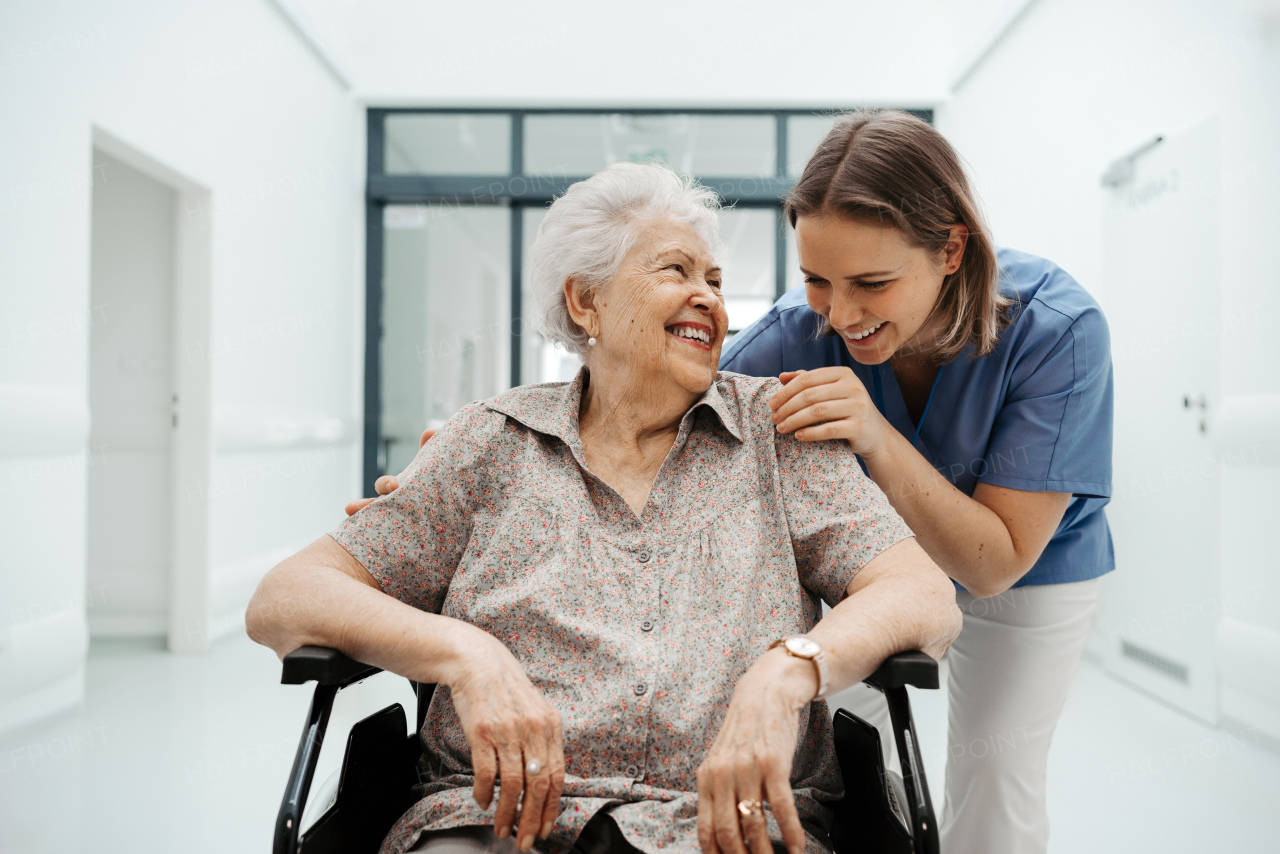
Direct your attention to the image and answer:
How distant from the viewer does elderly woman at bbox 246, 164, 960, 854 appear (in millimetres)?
979

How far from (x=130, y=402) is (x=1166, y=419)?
4.83m

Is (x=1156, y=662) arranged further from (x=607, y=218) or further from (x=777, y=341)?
(x=607, y=218)

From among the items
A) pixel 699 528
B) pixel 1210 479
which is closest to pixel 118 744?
pixel 699 528

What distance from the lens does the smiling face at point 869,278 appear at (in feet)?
4.11

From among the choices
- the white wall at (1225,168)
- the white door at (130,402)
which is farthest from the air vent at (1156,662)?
the white door at (130,402)

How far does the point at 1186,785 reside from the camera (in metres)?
2.38

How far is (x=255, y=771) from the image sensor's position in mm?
2459

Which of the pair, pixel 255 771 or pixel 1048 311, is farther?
pixel 255 771

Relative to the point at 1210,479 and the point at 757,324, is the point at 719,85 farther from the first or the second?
the point at 757,324

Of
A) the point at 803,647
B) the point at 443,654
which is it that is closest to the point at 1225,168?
the point at 803,647

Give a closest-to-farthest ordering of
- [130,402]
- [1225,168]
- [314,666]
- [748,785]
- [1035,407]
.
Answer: [748,785] → [314,666] → [1035,407] → [1225,168] → [130,402]

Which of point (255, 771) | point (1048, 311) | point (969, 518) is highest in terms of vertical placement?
point (1048, 311)

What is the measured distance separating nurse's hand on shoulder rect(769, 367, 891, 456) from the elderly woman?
0.06 m

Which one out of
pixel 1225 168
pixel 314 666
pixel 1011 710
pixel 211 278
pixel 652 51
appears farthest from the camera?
pixel 652 51
